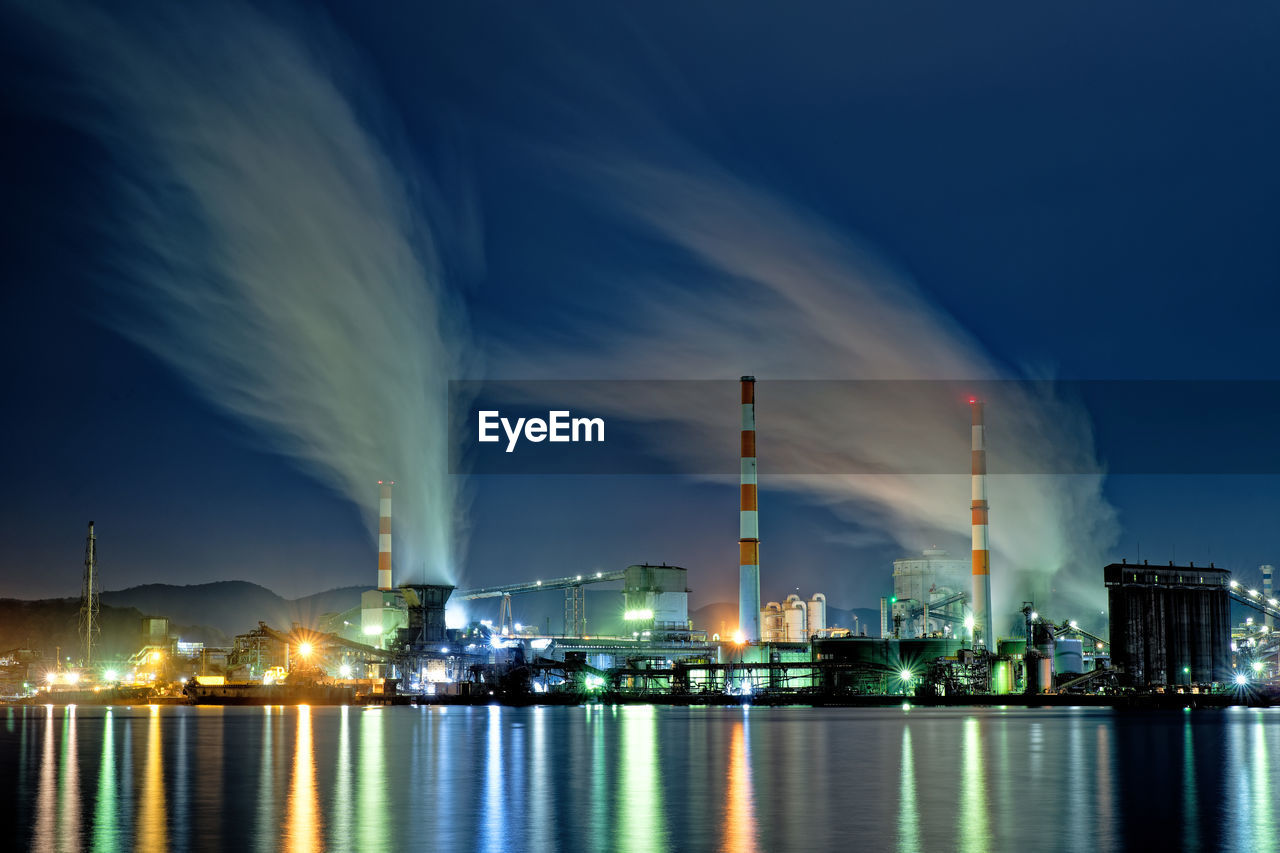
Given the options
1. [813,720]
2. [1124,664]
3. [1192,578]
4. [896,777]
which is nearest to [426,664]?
[813,720]

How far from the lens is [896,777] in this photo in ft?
116

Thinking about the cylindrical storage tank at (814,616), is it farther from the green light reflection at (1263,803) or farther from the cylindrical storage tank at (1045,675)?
the green light reflection at (1263,803)

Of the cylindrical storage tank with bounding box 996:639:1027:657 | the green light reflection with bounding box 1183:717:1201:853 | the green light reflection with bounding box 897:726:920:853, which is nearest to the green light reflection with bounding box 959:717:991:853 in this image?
the green light reflection with bounding box 897:726:920:853

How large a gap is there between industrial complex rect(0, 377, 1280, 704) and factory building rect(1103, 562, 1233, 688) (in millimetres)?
133

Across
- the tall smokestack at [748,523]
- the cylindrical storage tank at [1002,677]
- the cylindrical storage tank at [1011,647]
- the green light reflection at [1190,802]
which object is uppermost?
the tall smokestack at [748,523]

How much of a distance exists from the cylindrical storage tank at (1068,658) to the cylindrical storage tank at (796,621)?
40.9 metres

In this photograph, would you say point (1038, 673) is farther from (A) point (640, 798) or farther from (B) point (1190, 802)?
(A) point (640, 798)

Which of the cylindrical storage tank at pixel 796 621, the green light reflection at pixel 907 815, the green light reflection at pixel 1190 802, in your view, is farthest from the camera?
the cylindrical storage tank at pixel 796 621

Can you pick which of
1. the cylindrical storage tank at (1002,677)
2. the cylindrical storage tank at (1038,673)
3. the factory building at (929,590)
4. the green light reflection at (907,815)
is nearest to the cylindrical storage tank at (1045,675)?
the cylindrical storage tank at (1038,673)

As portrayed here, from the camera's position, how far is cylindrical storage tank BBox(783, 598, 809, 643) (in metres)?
158

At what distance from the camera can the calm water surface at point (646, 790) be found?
23.0m

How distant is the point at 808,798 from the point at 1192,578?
99.4m

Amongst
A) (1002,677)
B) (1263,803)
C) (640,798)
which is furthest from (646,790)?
(1002,677)

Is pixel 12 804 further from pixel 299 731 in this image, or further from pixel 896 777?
pixel 299 731
